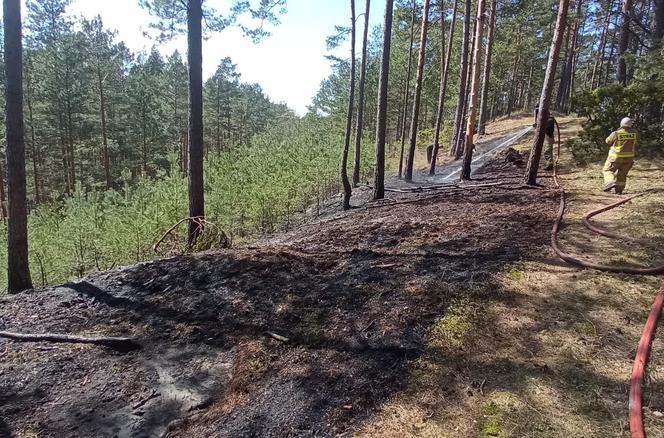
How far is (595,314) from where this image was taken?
3600mm

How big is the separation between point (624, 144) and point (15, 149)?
11.4 m

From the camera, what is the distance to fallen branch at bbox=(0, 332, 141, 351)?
13.1 feet

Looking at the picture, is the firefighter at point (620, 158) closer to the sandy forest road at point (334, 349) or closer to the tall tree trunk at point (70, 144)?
the sandy forest road at point (334, 349)

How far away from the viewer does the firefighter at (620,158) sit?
299 inches

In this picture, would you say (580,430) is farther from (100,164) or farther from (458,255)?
(100,164)

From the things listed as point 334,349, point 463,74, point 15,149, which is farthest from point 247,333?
point 463,74

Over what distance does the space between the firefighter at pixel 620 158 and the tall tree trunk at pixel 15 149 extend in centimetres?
1112

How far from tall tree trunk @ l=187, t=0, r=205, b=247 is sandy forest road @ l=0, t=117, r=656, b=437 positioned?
273 centimetres

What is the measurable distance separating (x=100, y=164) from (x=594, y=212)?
3626cm

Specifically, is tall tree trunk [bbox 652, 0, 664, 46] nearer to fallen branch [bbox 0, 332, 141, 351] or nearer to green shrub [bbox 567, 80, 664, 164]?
green shrub [bbox 567, 80, 664, 164]

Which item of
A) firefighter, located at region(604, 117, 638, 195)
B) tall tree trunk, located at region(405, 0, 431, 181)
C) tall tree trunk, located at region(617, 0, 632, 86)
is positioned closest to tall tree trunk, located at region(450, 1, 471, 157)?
tall tree trunk, located at region(405, 0, 431, 181)

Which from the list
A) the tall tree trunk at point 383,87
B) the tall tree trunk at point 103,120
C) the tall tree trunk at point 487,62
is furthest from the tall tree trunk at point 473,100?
the tall tree trunk at point 103,120

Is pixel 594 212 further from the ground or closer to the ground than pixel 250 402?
further from the ground

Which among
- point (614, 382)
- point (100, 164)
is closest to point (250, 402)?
point (614, 382)
